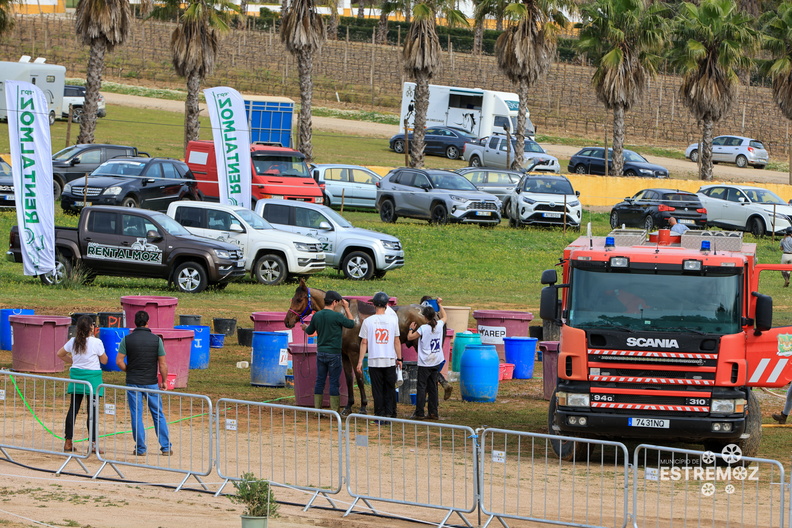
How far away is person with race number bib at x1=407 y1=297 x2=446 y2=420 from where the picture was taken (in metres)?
14.3

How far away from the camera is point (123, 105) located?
60094 millimetres

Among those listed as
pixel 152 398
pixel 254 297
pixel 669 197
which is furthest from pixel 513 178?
pixel 152 398

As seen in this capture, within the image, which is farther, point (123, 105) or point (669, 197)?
point (123, 105)

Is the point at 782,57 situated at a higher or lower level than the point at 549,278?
higher

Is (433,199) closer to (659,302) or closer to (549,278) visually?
(549,278)

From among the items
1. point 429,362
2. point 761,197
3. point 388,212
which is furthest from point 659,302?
point 761,197

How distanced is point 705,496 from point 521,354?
7608mm

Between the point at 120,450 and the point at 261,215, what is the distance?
16036 mm

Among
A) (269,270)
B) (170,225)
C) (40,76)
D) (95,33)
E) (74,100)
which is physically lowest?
(269,270)

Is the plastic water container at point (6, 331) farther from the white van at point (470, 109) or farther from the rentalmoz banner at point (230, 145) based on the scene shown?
the white van at point (470, 109)

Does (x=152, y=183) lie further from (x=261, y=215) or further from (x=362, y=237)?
(x=362, y=237)

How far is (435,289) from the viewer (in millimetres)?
26516

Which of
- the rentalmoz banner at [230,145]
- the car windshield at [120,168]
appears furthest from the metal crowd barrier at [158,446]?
the car windshield at [120,168]

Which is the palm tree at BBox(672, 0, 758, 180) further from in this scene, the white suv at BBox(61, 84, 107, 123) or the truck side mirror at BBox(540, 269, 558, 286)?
the truck side mirror at BBox(540, 269, 558, 286)
